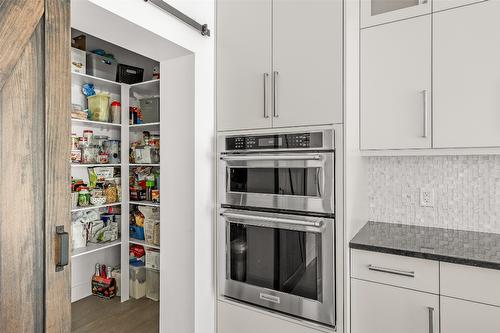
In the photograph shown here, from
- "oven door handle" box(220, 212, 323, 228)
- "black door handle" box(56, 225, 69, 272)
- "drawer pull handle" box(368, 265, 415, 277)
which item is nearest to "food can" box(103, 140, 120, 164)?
"oven door handle" box(220, 212, 323, 228)

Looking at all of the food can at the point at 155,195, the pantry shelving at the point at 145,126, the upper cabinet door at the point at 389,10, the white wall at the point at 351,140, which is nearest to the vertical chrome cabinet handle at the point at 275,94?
the white wall at the point at 351,140

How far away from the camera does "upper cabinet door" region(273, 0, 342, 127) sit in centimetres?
168

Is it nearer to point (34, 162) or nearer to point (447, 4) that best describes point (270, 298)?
point (34, 162)

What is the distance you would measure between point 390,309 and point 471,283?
383 mm

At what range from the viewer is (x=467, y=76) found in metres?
1.66

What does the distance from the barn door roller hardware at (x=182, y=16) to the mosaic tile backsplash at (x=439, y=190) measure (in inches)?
53.3

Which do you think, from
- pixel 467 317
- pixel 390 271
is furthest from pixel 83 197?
pixel 467 317

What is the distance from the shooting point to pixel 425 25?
1.75m

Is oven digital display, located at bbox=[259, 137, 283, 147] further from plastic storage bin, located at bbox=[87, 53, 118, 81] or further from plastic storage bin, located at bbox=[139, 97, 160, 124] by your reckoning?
plastic storage bin, located at bbox=[87, 53, 118, 81]

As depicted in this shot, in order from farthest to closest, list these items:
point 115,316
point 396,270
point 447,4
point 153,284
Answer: point 153,284 → point 115,316 → point 447,4 → point 396,270

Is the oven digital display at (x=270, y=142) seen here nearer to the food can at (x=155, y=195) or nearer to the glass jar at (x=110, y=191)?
the food can at (x=155, y=195)

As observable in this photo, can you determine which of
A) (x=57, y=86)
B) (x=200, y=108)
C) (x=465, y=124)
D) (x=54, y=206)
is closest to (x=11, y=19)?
(x=57, y=86)

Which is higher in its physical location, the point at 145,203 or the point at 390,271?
the point at 145,203

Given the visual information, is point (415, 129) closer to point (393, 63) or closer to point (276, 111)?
point (393, 63)
